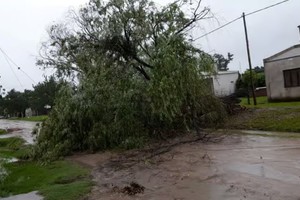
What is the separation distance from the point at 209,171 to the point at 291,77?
17.4m

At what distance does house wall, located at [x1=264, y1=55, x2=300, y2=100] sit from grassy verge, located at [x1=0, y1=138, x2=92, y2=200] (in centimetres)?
1658

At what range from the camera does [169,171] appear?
1049 cm

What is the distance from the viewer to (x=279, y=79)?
85.0 feet

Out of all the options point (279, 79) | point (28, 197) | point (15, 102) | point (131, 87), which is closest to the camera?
point (28, 197)

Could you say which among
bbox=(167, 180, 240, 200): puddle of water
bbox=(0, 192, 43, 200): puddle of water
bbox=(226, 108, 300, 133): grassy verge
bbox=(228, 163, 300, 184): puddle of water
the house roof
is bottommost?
bbox=(0, 192, 43, 200): puddle of water

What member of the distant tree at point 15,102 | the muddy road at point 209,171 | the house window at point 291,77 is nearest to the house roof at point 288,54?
the house window at point 291,77

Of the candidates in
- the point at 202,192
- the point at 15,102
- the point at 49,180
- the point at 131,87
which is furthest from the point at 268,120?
the point at 15,102

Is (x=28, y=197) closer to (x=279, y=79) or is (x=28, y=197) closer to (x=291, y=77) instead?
(x=291, y=77)

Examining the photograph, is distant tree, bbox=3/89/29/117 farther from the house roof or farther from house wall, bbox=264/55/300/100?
the house roof

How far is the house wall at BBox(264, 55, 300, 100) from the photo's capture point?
984 inches

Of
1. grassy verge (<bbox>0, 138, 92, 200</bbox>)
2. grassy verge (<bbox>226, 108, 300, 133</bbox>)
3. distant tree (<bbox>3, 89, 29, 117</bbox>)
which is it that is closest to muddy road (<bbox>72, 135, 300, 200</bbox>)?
grassy verge (<bbox>0, 138, 92, 200</bbox>)

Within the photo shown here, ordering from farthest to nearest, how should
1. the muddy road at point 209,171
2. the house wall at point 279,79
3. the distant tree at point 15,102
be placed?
the distant tree at point 15,102 < the house wall at point 279,79 < the muddy road at point 209,171

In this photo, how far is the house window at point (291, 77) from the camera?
979 inches

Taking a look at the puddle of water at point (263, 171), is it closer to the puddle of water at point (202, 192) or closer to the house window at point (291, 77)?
the puddle of water at point (202, 192)
